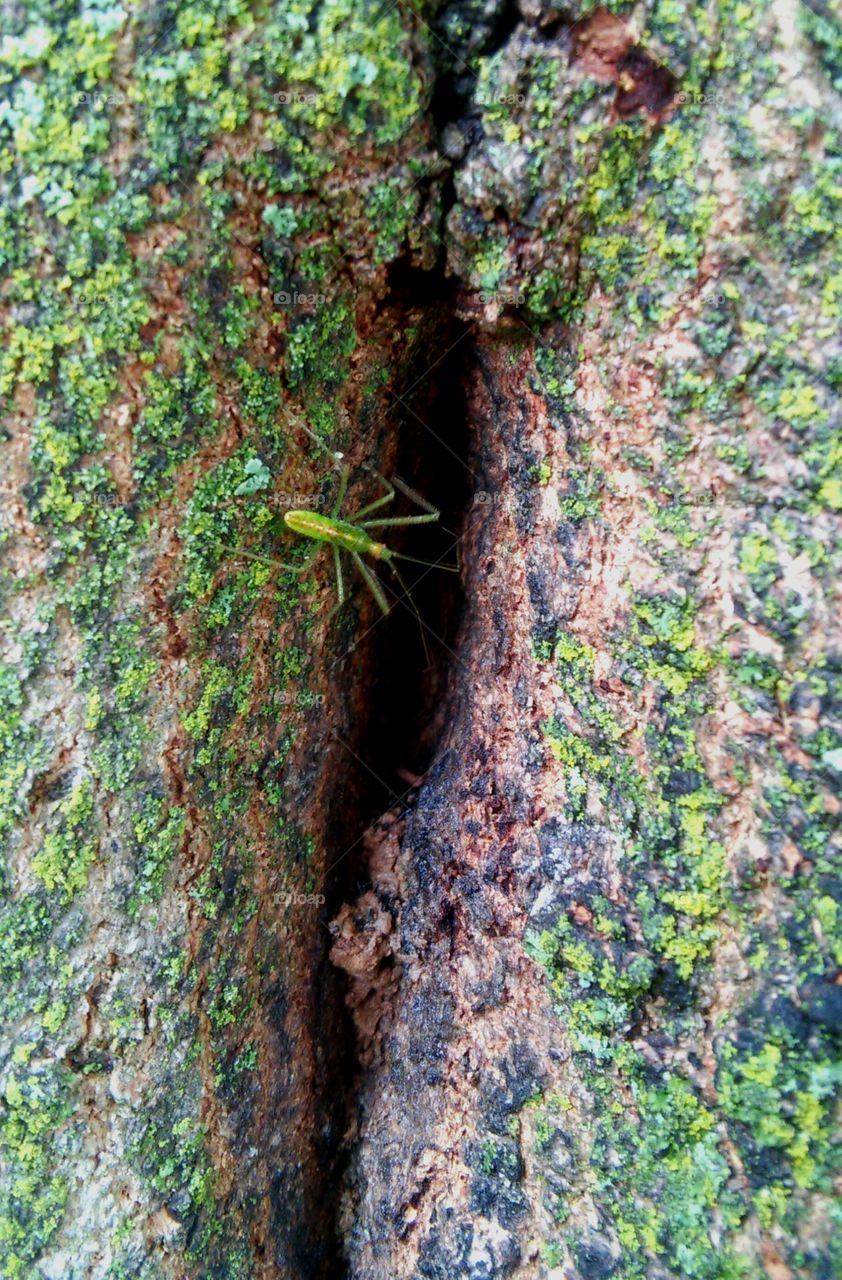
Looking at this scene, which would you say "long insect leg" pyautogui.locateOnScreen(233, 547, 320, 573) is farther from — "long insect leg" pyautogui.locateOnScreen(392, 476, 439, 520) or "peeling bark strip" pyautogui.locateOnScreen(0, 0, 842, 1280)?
"long insect leg" pyautogui.locateOnScreen(392, 476, 439, 520)

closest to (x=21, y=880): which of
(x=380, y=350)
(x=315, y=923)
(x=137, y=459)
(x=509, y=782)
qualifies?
(x=315, y=923)

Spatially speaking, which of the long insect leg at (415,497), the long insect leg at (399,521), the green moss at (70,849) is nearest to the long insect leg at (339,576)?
the long insect leg at (399,521)

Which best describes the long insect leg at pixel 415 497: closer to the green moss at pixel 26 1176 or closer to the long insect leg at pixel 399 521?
the long insect leg at pixel 399 521

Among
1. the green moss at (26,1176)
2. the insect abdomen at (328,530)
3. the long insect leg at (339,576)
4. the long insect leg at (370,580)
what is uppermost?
the insect abdomen at (328,530)

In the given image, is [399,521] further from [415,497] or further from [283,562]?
[283,562]

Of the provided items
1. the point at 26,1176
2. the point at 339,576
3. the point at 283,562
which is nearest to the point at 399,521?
the point at 339,576

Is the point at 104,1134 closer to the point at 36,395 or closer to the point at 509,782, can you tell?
the point at 509,782

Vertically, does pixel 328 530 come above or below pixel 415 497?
above
